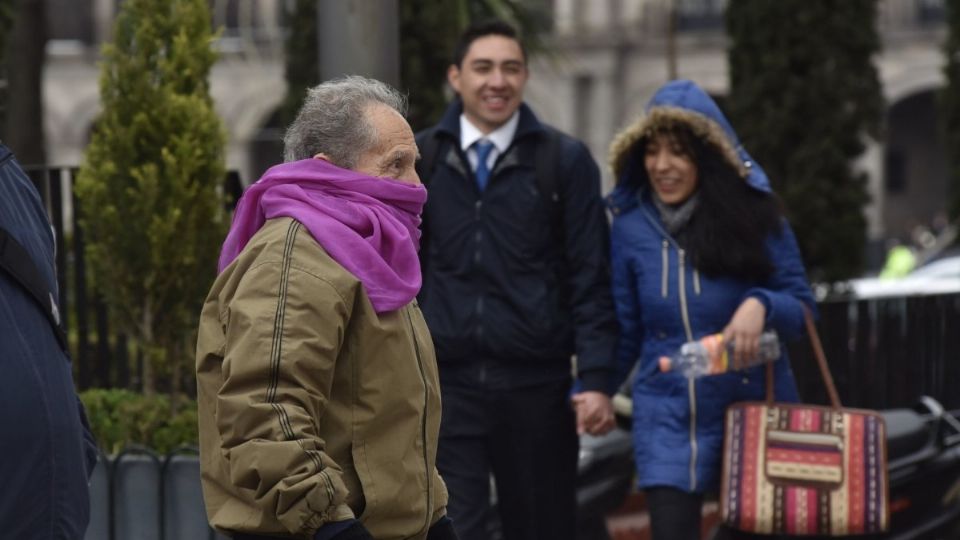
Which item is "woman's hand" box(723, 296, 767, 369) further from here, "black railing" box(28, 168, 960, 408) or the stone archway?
the stone archway

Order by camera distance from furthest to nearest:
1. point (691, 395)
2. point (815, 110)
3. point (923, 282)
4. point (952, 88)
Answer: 1. point (952, 88)
2. point (923, 282)
3. point (815, 110)
4. point (691, 395)

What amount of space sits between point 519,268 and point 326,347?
2.23 m

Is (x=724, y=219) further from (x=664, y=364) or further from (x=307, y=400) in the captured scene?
(x=307, y=400)

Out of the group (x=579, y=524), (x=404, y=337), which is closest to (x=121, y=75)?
(x=579, y=524)

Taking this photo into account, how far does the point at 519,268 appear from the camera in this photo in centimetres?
536

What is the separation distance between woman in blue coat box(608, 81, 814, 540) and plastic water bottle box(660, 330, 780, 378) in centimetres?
3

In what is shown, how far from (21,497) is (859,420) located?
2867 millimetres

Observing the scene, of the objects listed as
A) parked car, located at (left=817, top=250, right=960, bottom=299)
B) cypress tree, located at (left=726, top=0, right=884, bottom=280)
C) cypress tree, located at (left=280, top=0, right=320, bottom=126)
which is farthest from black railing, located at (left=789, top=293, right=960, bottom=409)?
parked car, located at (left=817, top=250, right=960, bottom=299)

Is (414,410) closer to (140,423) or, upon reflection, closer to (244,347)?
(244,347)

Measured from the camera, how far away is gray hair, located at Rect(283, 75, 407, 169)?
3430mm

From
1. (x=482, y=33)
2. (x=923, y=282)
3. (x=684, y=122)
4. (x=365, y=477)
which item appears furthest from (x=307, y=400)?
(x=923, y=282)

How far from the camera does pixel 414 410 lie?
3365mm

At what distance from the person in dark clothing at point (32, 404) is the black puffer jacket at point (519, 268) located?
2.13 metres

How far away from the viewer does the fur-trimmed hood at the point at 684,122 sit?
17.9ft
